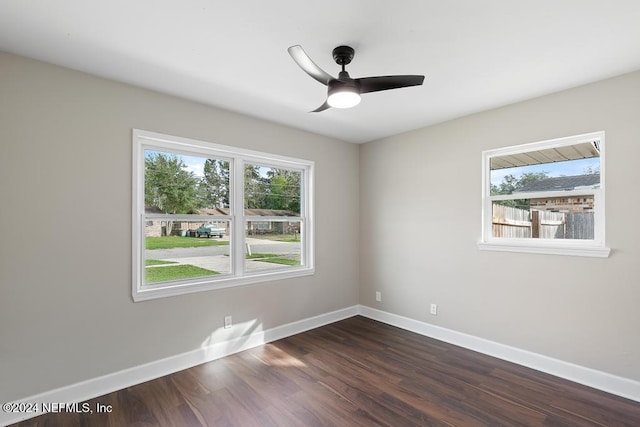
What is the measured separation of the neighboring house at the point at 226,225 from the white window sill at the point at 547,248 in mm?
2256

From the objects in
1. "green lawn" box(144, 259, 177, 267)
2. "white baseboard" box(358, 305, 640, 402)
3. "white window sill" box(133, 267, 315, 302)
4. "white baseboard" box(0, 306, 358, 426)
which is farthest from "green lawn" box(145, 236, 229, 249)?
"white baseboard" box(358, 305, 640, 402)

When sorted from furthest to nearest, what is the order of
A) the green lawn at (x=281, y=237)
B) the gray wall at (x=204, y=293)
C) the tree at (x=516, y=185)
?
the green lawn at (x=281, y=237), the tree at (x=516, y=185), the gray wall at (x=204, y=293)

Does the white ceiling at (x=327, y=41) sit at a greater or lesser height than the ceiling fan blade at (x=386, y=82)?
greater

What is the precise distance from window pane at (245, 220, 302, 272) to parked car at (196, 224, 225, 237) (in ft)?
1.00

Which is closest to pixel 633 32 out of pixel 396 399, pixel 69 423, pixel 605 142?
pixel 605 142

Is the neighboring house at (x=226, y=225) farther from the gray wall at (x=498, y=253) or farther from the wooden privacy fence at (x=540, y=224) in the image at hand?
the wooden privacy fence at (x=540, y=224)

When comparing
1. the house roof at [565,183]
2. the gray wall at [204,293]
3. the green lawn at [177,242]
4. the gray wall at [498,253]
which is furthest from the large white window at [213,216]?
the house roof at [565,183]

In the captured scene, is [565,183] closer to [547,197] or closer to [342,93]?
[547,197]

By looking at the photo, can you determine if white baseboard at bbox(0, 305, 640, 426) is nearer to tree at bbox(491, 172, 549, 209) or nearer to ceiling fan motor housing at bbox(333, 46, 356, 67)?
tree at bbox(491, 172, 549, 209)

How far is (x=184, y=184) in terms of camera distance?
304 centimetres

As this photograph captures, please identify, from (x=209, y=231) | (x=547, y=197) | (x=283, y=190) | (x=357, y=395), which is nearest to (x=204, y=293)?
(x=209, y=231)

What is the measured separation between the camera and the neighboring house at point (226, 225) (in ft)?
9.28

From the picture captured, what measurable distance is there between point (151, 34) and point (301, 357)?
2.99 meters

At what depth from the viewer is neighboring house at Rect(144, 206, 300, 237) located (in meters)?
2.83
